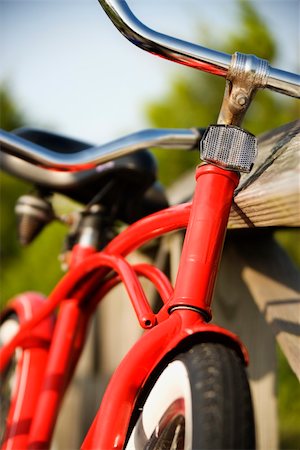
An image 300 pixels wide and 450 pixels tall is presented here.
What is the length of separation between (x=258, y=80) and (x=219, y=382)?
0.36 m

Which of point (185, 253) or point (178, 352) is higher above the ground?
point (185, 253)

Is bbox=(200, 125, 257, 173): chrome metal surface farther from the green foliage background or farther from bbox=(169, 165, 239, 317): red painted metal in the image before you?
the green foliage background

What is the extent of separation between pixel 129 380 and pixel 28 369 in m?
0.65

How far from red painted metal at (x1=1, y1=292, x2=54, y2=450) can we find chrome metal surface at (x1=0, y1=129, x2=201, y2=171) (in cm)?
40

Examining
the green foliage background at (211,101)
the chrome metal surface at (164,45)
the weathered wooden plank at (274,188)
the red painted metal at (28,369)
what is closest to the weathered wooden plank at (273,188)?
the weathered wooden plank at (274,188)

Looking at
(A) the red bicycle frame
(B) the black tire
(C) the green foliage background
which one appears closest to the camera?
(B) the black tire

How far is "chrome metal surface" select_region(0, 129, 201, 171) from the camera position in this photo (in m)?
1.20

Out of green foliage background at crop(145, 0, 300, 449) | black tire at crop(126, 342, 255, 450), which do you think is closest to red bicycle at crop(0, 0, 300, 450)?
black tire at crop(126, 342, 255, 450)

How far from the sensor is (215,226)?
85 cm

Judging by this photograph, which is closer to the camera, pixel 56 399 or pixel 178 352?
pixel 178 352

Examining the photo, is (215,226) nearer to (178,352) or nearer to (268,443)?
(178,352)

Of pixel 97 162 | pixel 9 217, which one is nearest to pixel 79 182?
pixel 97 162

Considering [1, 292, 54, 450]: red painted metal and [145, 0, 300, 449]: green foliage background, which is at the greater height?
[145, 0, 300, 449]: green foliage background

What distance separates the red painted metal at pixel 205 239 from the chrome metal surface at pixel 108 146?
0.34m
